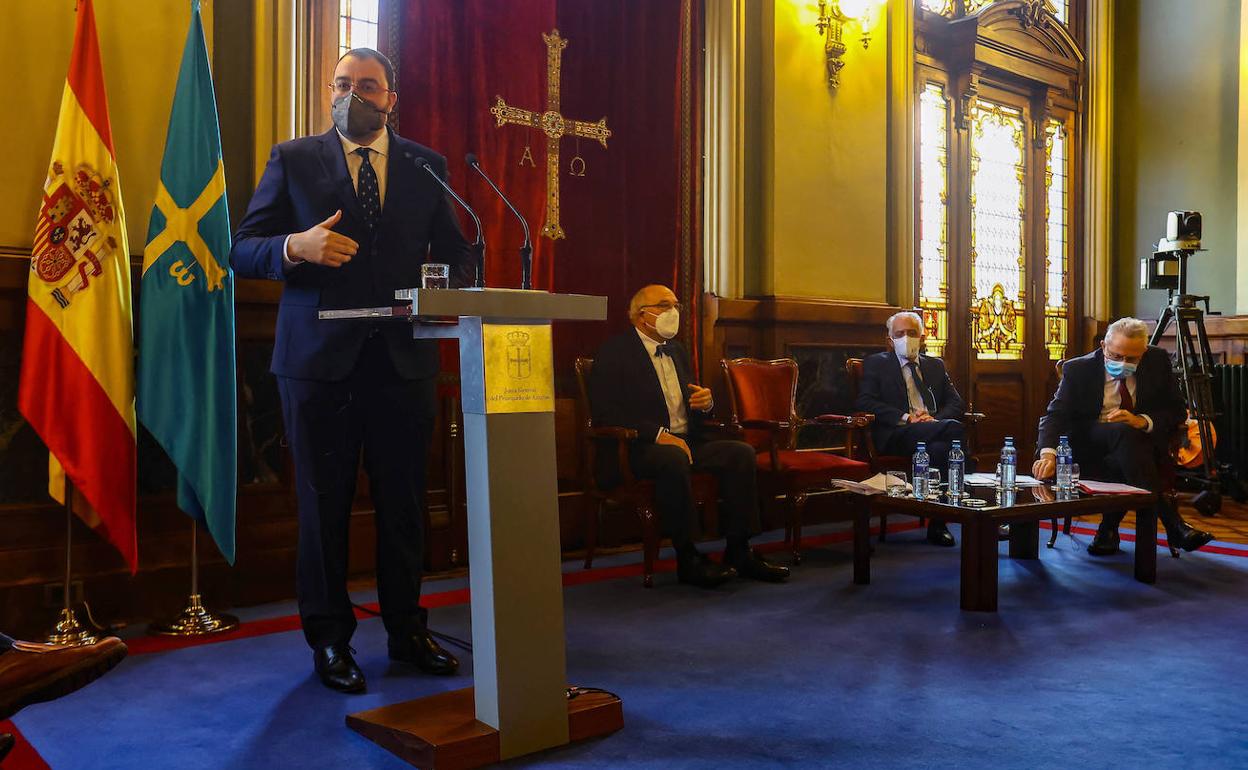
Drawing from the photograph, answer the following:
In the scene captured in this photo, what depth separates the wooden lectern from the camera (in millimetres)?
2180

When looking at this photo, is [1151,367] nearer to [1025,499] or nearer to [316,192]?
[1025,499]

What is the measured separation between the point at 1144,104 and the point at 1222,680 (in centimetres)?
605

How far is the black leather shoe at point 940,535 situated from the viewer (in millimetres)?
5039

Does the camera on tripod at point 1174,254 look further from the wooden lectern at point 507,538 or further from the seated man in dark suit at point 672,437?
the wooden lectern at point 507,538

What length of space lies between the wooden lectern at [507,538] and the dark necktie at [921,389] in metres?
3.34

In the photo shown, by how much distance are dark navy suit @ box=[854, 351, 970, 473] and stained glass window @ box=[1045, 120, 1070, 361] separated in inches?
98.7

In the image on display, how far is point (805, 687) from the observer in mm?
2785

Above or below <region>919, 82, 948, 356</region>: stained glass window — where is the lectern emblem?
below

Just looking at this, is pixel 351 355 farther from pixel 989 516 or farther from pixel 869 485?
pixel 869 485

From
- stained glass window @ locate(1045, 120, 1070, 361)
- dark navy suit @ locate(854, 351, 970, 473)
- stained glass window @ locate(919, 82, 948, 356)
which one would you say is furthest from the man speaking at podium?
stained glass window @ locate(1045, 120, 1070, 361)

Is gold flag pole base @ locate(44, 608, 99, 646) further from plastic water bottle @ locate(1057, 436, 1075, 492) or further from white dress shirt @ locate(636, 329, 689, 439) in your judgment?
plastic water bottle @ locate(1057, 436, 1075, 492)

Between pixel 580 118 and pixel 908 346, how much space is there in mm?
1973

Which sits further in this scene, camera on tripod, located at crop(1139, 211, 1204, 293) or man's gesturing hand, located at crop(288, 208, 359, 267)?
camera on tripod, located at crop(1139, 211, 1204, 293)

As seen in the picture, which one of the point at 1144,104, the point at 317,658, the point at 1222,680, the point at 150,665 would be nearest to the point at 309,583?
the point at 317,658
